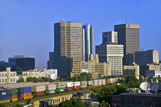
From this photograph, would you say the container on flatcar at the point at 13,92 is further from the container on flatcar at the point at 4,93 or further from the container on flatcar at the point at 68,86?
the container on flatcar at the point at 68,86

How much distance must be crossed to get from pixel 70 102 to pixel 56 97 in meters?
23.8

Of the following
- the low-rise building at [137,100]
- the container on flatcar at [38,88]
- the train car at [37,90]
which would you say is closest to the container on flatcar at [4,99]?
the train car at [37,90]

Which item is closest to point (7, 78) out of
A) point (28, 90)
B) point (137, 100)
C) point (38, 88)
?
point (38, 88)

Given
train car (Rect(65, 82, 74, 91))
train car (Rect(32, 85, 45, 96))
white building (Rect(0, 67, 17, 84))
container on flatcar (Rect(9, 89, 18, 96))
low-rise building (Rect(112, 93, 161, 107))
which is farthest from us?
white building (Rect(0, 67, 17, 84))

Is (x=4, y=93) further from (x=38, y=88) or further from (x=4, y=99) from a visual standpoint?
(x=38, y=88)

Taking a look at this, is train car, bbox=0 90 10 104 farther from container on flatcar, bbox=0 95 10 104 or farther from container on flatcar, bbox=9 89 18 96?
container on flatcar, bbox=9 89 18 96

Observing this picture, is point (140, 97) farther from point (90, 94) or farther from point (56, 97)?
point (90, 94)

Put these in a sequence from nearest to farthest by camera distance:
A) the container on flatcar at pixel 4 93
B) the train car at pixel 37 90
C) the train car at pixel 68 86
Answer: the container on flatcar at pixel 4 93 → the train car at pixel 37 90 → the train car at pixel 68 86

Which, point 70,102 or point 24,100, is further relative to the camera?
point 24,100

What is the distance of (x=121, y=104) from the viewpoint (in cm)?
5900

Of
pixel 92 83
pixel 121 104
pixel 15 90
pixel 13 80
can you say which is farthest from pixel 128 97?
pixel 13 80

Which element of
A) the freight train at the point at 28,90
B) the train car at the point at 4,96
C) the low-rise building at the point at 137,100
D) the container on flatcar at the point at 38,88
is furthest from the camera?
the container on flatcar at the point at 38,88

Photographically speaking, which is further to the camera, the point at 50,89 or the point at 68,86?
the point at 68,86

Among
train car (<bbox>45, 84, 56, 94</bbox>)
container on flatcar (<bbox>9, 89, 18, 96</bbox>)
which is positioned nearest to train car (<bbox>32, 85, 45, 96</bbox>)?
train car (<bbox>45, 84, 56, 94</bbox>)
